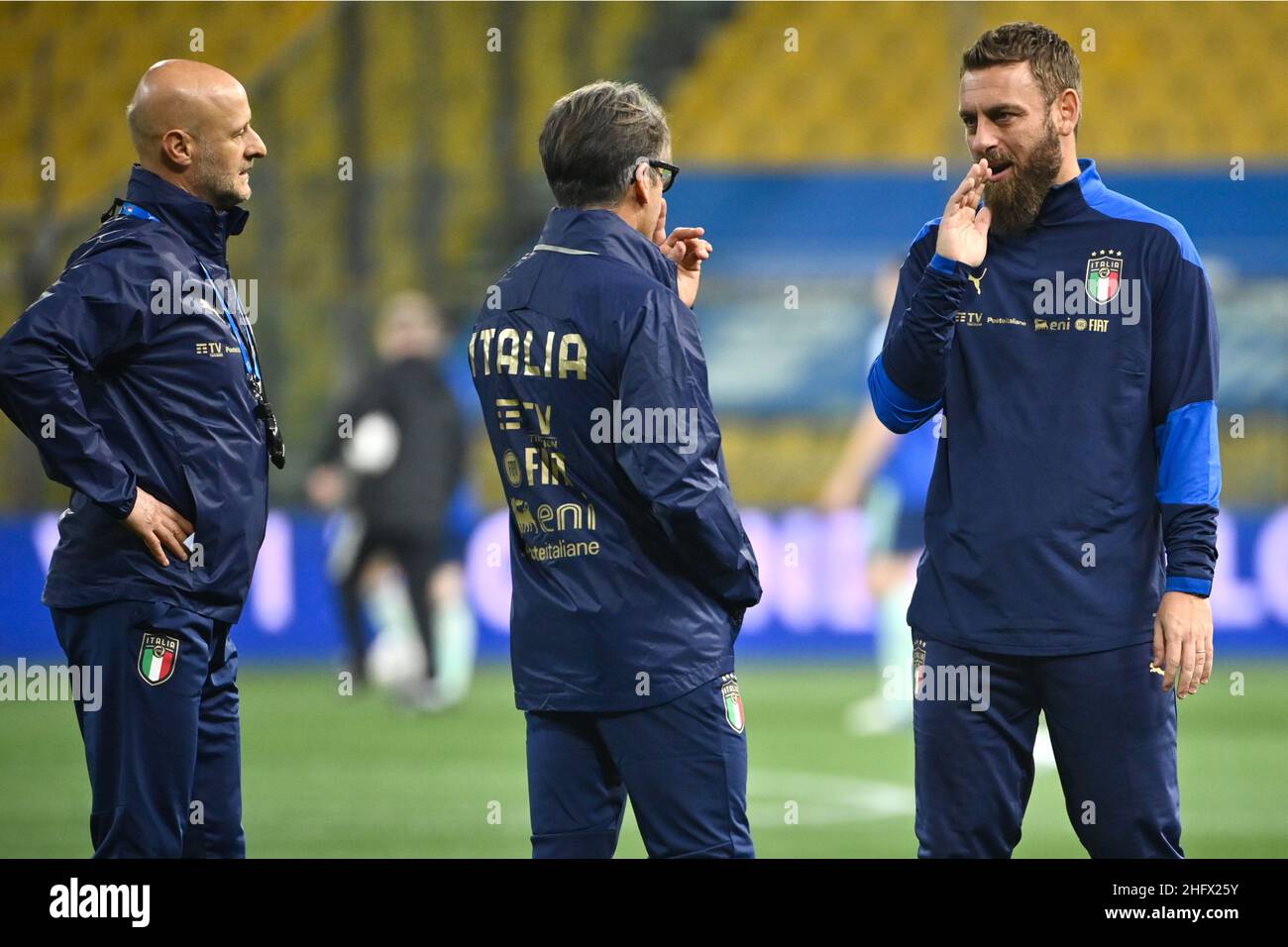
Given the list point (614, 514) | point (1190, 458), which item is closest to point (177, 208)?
point (614, 514)

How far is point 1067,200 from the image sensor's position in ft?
11.5

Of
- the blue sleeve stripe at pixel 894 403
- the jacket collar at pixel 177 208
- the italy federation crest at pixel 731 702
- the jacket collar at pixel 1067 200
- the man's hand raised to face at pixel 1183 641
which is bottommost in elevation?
the italy federation crest at pixel 731 702

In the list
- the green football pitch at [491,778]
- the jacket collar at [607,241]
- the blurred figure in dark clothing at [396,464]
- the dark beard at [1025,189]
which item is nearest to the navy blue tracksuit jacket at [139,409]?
the jacket collar at [607,241]

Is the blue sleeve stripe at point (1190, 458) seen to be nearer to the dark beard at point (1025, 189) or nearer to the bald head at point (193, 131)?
the dark beard at point (1025, 189)

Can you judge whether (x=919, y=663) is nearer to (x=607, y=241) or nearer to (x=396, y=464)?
(x=607, y=241)

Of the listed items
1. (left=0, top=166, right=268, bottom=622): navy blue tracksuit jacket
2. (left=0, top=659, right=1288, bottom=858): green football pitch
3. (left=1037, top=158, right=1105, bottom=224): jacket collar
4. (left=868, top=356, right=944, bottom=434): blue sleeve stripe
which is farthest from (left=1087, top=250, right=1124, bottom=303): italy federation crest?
(left=0, top=659, right=1288, bottom=858): green football pitch

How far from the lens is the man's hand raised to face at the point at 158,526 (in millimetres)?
3365

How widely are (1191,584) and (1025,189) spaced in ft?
2.85

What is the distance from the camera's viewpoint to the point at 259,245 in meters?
12.1

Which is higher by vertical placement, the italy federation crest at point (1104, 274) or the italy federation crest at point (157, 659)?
the italy federation crest at point (1104, 274)

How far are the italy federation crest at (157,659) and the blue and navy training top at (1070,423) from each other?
1.53 meters

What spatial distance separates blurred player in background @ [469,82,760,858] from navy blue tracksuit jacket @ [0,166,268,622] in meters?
0.64
